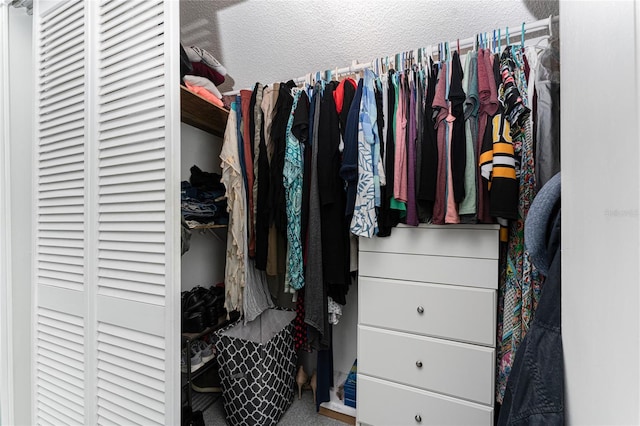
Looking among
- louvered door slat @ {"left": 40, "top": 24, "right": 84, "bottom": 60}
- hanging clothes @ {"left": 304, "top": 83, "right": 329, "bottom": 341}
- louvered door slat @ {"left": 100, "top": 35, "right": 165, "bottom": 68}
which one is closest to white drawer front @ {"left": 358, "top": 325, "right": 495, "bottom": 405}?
hanging clothes @ {"left": 304, "top": 83, "right": 329, "bottom": 341}

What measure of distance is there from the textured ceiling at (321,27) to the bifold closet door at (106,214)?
0.86 m

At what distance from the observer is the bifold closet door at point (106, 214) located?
87 centimetres

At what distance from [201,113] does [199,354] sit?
1.29m

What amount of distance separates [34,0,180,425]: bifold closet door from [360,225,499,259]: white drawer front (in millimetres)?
840

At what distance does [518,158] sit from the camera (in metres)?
1.01

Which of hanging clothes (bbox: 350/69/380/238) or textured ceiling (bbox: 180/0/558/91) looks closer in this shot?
hanging clothes (bbox: 350/69/380/238)

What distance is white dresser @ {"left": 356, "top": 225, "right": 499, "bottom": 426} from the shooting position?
1.13 m

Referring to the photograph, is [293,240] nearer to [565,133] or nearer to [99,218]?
[99,218]

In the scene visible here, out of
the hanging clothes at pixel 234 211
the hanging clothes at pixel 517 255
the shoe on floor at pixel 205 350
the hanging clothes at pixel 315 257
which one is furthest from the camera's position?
the shoe on floor at pixel 205 350

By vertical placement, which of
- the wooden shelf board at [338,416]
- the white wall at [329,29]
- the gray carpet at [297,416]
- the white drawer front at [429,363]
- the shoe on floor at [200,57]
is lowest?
the gray carpet at [297,416]

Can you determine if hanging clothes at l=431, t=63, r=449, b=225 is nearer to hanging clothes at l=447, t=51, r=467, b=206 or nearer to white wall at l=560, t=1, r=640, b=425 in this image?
hanging clothes at l=447, t=51, r=467, b=206

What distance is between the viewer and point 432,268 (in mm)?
1215

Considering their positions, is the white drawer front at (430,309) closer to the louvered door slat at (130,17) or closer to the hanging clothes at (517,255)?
the hanging clothes at (517,255)

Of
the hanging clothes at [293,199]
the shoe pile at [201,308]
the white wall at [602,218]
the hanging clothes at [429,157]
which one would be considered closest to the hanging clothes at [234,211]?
the shoe pile at [201,308]
